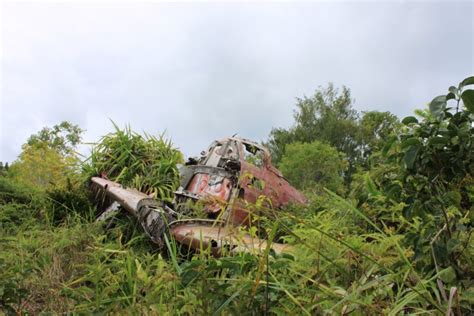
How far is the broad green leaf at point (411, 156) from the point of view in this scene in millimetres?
1749

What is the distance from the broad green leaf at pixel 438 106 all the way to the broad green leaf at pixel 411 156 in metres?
0.13

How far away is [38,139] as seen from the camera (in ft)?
113

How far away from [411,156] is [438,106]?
202mm

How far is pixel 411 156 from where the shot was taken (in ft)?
5.78

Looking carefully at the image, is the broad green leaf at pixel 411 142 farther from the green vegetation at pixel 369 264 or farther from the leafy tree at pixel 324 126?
the leafy tree at pixel 324 126

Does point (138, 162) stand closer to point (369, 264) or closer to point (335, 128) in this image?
point (369, 264)

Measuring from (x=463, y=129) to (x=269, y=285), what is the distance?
846mm

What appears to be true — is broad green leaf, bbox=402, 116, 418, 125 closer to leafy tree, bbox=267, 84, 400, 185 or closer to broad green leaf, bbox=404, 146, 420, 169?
broad green leaf, bbox=404, 146, 420, 169

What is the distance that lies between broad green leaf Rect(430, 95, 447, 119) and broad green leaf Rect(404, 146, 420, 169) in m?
0.13

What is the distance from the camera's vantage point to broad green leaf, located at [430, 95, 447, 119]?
1.76m

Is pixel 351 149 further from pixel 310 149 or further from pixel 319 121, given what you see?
pixel 310 149

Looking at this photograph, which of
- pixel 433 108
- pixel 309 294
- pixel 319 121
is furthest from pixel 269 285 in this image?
pixel 319 121

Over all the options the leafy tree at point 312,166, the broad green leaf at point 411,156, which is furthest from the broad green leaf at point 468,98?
the leafy tree at point 312,166

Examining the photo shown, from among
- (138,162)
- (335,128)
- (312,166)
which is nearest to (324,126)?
(335,128)
